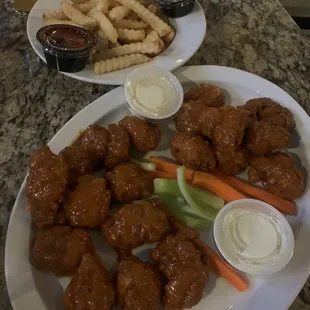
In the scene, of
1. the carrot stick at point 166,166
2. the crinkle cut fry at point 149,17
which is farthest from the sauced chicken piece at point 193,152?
the crinkle cut fry at point 149,17

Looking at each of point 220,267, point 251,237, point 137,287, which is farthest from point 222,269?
point 137,287

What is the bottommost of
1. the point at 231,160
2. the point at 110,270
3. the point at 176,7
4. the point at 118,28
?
the point at 110,270

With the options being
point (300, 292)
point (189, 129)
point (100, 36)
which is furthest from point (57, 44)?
point (300, 292)

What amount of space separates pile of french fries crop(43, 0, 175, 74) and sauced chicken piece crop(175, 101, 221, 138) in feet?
1.53

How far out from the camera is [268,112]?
268cm

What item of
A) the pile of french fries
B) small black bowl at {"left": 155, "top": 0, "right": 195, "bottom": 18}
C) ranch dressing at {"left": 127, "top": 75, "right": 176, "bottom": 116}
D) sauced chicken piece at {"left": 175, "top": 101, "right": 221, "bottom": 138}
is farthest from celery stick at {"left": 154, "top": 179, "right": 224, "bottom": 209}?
small black bowl at {"left": 155, "top": 0, "right": 195, "bottom": 18}

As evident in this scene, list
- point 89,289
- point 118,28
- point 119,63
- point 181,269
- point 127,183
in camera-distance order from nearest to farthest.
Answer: point 89,289 < point 181,269 < point 127,183 < point 119,63 < point 118,28

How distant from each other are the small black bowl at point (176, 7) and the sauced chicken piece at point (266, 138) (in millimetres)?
1005

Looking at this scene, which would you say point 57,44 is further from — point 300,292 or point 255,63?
point 300,292

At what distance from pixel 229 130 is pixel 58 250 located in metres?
1.05

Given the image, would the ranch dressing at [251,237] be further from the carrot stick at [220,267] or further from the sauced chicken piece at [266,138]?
the sauced chicken piece at [266,138]

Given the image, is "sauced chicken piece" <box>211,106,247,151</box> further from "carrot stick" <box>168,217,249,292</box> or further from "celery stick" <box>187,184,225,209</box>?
"carrot stick" <box>168,217,249,292</box>

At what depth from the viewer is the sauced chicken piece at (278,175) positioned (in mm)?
2420

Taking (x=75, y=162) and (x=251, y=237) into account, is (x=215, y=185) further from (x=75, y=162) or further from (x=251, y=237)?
(x=75, y=162)
